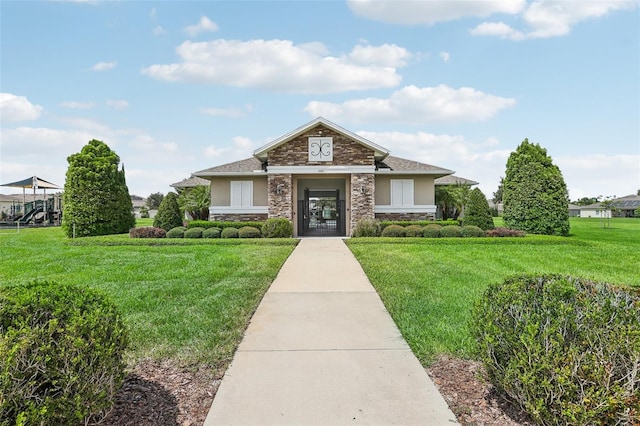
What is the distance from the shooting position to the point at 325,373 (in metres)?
3.72

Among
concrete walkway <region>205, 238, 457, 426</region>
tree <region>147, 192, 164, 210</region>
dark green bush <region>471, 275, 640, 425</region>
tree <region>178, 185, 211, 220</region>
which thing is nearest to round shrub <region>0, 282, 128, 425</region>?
concrete walkway <region>205, 238, 457, 426</region>

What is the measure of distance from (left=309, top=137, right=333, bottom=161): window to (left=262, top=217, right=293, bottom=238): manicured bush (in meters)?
3.94

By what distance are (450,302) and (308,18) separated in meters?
10.4

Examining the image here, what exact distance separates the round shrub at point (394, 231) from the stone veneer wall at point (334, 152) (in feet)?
12.3

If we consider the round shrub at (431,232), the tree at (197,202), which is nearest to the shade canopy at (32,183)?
the tree at (197,202)

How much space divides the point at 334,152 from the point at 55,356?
704 inches

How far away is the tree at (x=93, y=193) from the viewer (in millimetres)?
19562

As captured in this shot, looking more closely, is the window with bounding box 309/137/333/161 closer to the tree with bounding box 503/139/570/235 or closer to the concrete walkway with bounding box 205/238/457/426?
the tree with bounding box 503/139/570/235

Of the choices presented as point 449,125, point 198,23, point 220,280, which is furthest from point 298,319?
point 449,125

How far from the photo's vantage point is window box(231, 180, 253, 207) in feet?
69.3

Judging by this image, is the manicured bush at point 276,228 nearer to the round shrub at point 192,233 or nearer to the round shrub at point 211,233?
the round shrub at point 211,233

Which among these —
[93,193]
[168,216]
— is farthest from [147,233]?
[93,193]

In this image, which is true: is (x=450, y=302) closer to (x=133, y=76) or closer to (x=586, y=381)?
(x=586, y=381)

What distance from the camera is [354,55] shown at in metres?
15.1
